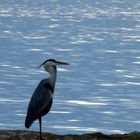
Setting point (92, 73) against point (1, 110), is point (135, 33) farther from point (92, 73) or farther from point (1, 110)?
point (1, 110)

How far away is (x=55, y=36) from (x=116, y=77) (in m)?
17.4

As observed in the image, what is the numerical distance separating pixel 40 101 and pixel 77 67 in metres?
18.9

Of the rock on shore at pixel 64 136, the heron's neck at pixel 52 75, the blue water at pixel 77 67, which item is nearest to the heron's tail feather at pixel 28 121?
the rock on shore at pixel 64 136

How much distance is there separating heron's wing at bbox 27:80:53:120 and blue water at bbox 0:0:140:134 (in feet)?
20.8

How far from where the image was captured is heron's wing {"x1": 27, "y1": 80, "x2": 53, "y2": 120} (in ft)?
37.1

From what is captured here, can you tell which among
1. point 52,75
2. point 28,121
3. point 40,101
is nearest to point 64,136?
point 28,121

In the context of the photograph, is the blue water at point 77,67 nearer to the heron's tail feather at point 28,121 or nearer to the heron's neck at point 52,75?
the heron's neck at point 52,75

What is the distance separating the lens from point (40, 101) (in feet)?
37.5

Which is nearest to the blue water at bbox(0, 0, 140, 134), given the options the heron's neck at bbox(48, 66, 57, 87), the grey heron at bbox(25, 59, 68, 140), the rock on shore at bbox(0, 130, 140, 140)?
the heron's neck at bbox(48, 66, 57, 87)

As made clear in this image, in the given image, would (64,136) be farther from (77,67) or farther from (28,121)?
(77,67)

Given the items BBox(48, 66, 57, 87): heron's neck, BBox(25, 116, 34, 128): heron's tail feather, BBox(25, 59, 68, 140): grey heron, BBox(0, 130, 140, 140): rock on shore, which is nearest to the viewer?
BBox(0, 130, 140, 140): rock on shore

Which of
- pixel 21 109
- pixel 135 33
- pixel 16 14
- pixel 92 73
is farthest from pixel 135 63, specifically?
pixel 16 14

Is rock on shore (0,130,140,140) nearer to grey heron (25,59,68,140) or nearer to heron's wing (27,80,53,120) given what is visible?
grey heron (25,59,68,140)

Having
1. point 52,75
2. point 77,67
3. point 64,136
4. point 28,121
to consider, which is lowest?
point 64,136
